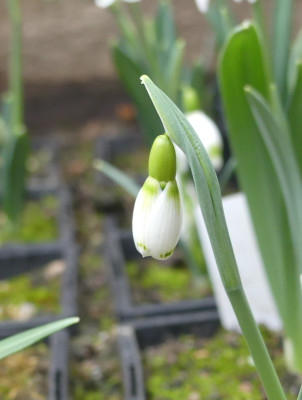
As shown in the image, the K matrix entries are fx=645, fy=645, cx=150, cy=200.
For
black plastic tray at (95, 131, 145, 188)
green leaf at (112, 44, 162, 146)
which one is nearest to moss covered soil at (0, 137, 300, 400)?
green leaf at (112, 44, 162, 146)

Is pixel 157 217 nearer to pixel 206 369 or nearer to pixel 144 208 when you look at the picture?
pixel 144 208

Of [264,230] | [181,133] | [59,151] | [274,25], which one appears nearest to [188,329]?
[264,230]

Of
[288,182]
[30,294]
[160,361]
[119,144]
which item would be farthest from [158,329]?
[119,144]

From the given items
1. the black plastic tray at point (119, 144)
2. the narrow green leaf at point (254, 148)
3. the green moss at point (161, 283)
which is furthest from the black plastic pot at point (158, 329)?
the black plastic tray at point (119, 144)

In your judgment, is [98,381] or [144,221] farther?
[98,381]

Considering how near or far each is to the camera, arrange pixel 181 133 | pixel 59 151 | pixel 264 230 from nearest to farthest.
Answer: pixel 181 133, pixel 264 230, pixel 59 151

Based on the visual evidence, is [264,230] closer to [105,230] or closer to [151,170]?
[151,170]

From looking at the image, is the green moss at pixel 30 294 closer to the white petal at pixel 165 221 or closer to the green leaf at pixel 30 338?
the green leaf at pixel 30 338
